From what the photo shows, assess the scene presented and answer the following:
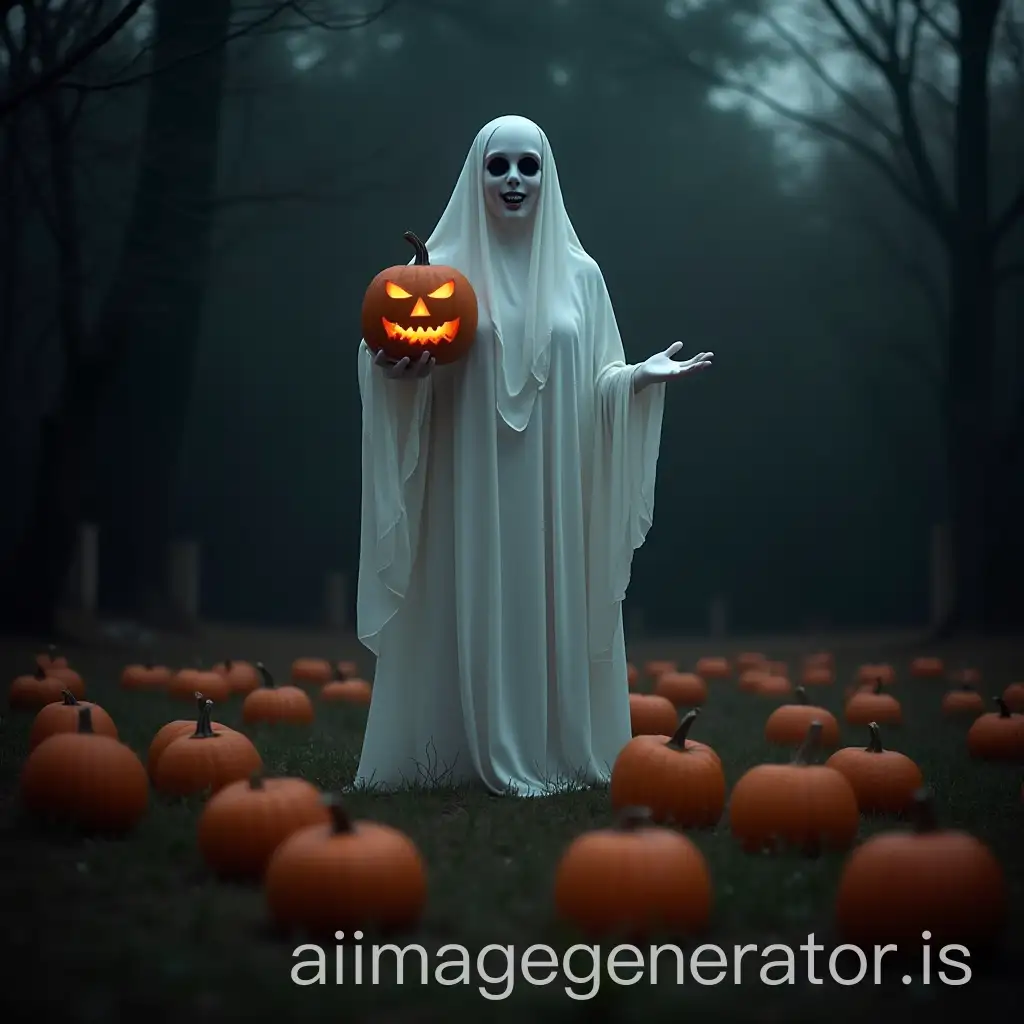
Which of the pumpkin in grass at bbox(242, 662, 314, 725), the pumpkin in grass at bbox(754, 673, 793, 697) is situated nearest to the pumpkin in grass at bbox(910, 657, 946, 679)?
the pumpkin in grass at bbox(754, 673, 793, 697)

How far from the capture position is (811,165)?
2670cm

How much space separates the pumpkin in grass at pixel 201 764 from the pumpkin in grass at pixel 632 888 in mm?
2219

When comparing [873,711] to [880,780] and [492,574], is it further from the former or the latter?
[492,574]

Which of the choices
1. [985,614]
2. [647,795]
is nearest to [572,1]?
[985,614]

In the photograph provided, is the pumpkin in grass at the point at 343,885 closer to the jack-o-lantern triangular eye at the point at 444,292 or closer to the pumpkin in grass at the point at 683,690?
the jack-o-lantern triangular eye at the point at 444,292

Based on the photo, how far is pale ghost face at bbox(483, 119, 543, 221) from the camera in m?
7.08

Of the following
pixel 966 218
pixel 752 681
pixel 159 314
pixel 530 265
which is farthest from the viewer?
pixel 966 218

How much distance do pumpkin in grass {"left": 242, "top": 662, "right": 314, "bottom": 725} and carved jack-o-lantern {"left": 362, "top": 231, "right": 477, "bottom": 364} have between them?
10.3ft

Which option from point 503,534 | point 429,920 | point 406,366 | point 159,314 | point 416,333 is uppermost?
point 159,314

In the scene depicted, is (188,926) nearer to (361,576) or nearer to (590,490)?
(361,576)

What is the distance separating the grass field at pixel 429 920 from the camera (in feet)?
11.3

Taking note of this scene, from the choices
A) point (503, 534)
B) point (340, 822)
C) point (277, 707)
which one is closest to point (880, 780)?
point (503, 534)

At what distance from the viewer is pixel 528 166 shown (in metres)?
7.14

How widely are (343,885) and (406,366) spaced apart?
308 centimetres
